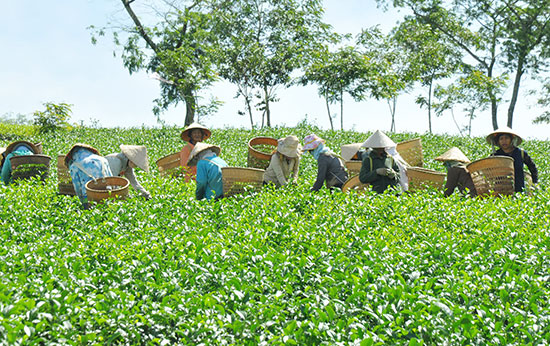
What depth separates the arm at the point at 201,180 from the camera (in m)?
8.09

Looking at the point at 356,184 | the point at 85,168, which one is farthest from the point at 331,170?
the point at 85,168

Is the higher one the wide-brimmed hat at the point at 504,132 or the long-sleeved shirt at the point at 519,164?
the wide-brimmed hat at the point at 504,132

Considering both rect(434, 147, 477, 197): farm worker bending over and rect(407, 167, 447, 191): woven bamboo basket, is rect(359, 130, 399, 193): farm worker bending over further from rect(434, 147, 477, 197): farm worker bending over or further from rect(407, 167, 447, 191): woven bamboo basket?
rect(434, 147, 477, 197): farm worker bending over

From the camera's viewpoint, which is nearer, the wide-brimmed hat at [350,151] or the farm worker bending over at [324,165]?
the farm worker bending over at [324,165]

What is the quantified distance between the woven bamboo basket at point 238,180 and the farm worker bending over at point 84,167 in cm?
169

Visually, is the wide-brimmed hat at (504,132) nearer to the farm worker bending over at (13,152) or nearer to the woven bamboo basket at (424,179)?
the woven bamboo basket at (424,179)

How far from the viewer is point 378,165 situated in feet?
25.8

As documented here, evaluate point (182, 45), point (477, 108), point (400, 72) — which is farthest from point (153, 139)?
point (477, 108)

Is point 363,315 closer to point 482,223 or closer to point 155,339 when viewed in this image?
point 155,339

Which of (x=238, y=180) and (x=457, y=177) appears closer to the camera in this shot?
(x=238, y=180)

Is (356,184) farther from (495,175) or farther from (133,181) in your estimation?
(133,181)

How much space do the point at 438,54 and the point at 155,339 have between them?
29982mm

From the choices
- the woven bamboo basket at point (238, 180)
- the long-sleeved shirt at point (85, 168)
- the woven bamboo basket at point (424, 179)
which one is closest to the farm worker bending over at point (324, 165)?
the woven bamboo basket at point (238, 180)

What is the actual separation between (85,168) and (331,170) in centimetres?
370
